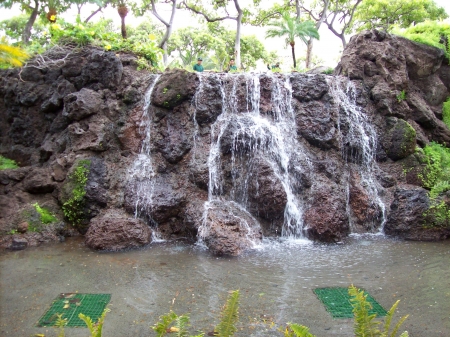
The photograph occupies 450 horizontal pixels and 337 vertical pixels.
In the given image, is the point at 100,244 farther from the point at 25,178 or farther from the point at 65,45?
the point at 65,45

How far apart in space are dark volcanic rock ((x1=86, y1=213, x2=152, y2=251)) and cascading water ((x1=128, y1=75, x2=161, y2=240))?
1.89 ft

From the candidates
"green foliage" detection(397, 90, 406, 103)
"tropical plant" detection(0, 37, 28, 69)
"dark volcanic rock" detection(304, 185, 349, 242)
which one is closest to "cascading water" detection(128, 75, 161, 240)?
"dark volcanic rock" detection(304, 185, 349, 242)

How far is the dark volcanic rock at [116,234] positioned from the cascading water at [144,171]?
1.89ft

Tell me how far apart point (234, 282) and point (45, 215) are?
479 centimetres

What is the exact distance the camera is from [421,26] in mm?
12375

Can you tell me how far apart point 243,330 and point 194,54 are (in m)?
31.6

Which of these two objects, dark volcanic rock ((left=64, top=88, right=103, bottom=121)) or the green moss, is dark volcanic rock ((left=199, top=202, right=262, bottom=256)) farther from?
dark volcanic rock ((left=64, top=88, right=103, bottom=121))

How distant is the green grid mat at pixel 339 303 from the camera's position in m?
4.66

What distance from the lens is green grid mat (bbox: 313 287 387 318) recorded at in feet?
15.3

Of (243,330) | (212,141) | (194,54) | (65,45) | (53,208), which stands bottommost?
(243,330)

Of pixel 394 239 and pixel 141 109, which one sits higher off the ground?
pixel 141 109

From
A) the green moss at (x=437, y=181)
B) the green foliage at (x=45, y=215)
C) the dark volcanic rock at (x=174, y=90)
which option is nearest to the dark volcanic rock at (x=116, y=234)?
the green foliage at (x=45, y=215)

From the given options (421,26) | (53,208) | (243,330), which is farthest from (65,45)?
(421,26)

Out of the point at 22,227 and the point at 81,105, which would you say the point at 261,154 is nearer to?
the point at 81,105
